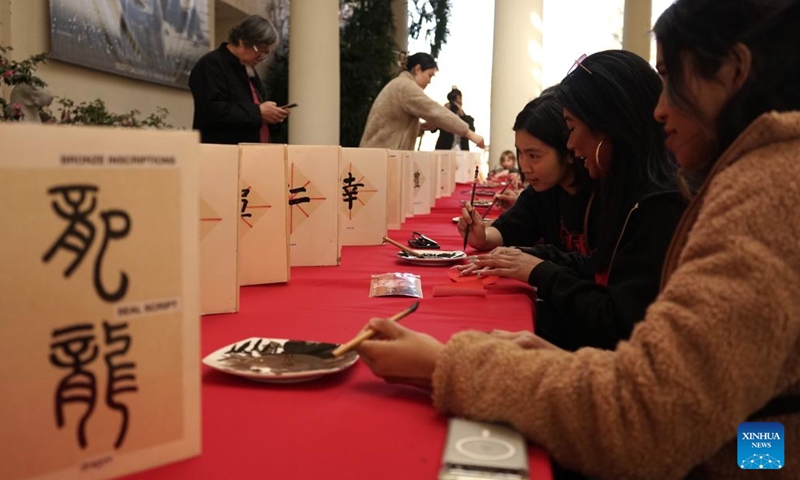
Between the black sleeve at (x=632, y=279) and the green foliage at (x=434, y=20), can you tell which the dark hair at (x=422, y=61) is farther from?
the green foliage at (x=434, y=20)

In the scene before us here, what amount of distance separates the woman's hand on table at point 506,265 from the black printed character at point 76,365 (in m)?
0.98

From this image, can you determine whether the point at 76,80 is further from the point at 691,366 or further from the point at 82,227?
the point at 691,366

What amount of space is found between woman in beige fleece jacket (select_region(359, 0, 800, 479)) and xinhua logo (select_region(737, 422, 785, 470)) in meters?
0.03

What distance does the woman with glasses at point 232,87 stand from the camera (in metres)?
3.14

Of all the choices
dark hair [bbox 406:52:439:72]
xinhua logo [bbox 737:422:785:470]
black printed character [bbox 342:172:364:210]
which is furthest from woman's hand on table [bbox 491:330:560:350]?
dark hair [bbox 406:52:439:72]

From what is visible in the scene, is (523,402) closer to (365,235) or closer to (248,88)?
(365,235)

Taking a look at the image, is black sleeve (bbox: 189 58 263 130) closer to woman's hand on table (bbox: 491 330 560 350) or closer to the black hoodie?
the black hoodie

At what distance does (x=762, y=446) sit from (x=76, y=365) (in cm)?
67

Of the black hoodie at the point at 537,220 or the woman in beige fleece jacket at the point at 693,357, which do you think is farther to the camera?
the black hoodie at the point at 537,220

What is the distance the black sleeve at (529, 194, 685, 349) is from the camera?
42.1 inches

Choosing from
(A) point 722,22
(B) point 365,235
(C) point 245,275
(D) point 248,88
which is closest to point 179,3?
(D) point 248,88

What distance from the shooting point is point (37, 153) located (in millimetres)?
451

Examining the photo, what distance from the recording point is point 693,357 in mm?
587

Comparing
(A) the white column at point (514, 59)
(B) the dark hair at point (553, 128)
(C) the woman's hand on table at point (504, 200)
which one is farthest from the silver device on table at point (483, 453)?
(A) the white column at point (514, 59)
